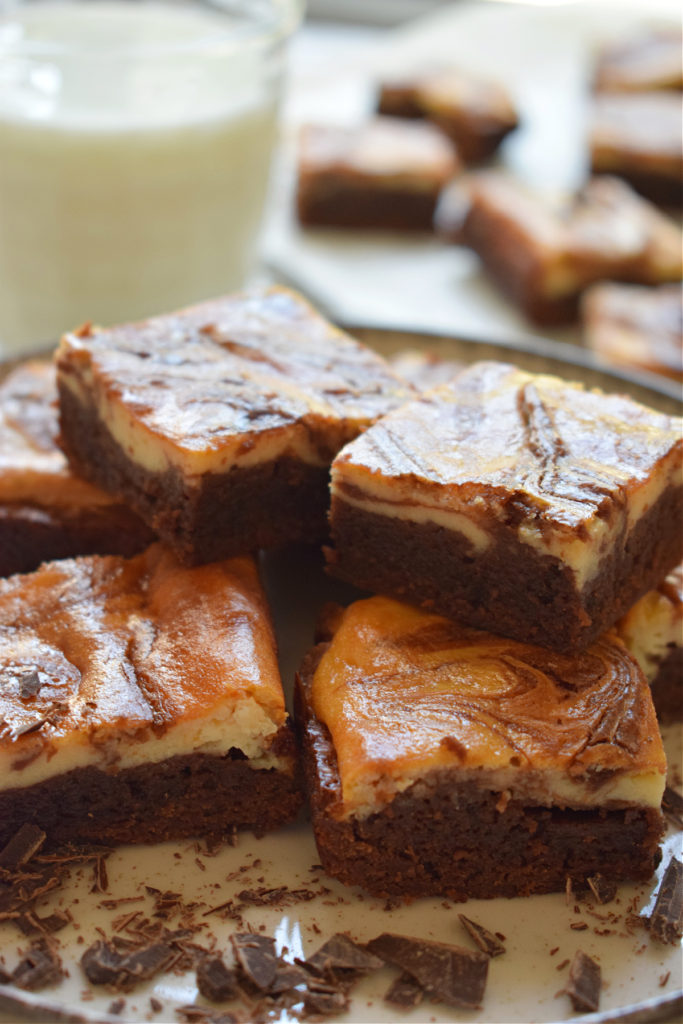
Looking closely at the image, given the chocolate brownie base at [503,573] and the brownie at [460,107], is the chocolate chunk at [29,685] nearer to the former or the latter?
the chocolate brownie base at [503,573]

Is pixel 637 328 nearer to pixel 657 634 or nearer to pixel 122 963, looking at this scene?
pixel 657 634

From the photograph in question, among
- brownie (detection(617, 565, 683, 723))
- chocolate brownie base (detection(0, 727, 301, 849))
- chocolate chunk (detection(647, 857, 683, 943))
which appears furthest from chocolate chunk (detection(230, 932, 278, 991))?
brownie (detection(617, 565, 683, 723))

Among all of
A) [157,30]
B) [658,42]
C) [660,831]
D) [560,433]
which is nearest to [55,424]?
[560,433]

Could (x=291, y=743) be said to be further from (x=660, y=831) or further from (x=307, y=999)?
(x=660, y=831)

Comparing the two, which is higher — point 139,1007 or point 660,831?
point 660,831

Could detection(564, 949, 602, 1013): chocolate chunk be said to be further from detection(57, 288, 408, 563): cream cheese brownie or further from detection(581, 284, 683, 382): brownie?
detection(581, 284, 683, 382): brownie

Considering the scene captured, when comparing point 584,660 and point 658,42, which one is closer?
point 584,660

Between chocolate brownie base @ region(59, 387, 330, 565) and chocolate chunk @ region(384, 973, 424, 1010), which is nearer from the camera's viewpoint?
chocolate chunk @ region(384, 973, 424, 1010)
